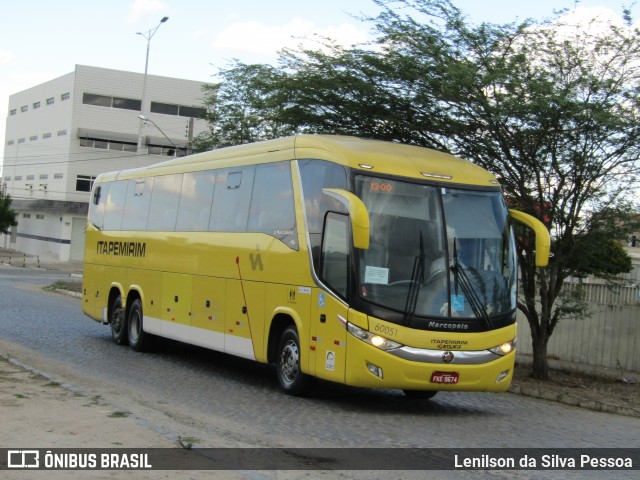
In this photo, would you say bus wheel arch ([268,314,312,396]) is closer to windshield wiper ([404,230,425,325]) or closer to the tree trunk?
windshield wiper ([404,230,425,325])

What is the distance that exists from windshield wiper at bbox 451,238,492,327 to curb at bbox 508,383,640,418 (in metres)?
3.59

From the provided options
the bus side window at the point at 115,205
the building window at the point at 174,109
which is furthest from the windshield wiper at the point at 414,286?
the building window at the point at 174,109

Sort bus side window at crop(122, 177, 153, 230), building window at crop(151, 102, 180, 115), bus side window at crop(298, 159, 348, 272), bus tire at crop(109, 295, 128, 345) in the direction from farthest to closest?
building window at crop(151, 102, 180, 115) → bus tire at crop(109, 295, 128, 345) → bus side window at crop(122, 177, 153, 230) → bus side window at crop(298, 159, 348, 272)

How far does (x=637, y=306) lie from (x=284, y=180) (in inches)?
426

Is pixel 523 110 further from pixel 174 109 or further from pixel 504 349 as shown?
pixel 174 109

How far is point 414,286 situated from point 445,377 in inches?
48.4

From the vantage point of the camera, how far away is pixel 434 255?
11.6 meters

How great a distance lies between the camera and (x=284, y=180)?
43.3 feet

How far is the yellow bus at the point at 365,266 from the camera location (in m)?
11.4

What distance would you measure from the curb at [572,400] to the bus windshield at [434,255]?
322 centimetres

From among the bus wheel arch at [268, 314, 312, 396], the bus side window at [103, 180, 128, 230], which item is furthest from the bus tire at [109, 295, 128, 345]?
the bus wheel arch at [268, 314, 312, 396]

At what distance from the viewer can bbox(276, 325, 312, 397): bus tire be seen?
1252cm

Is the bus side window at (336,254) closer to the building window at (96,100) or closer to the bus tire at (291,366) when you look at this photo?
the bus tire at (291,366)

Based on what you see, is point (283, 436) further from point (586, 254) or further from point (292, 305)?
point (586, 254)
